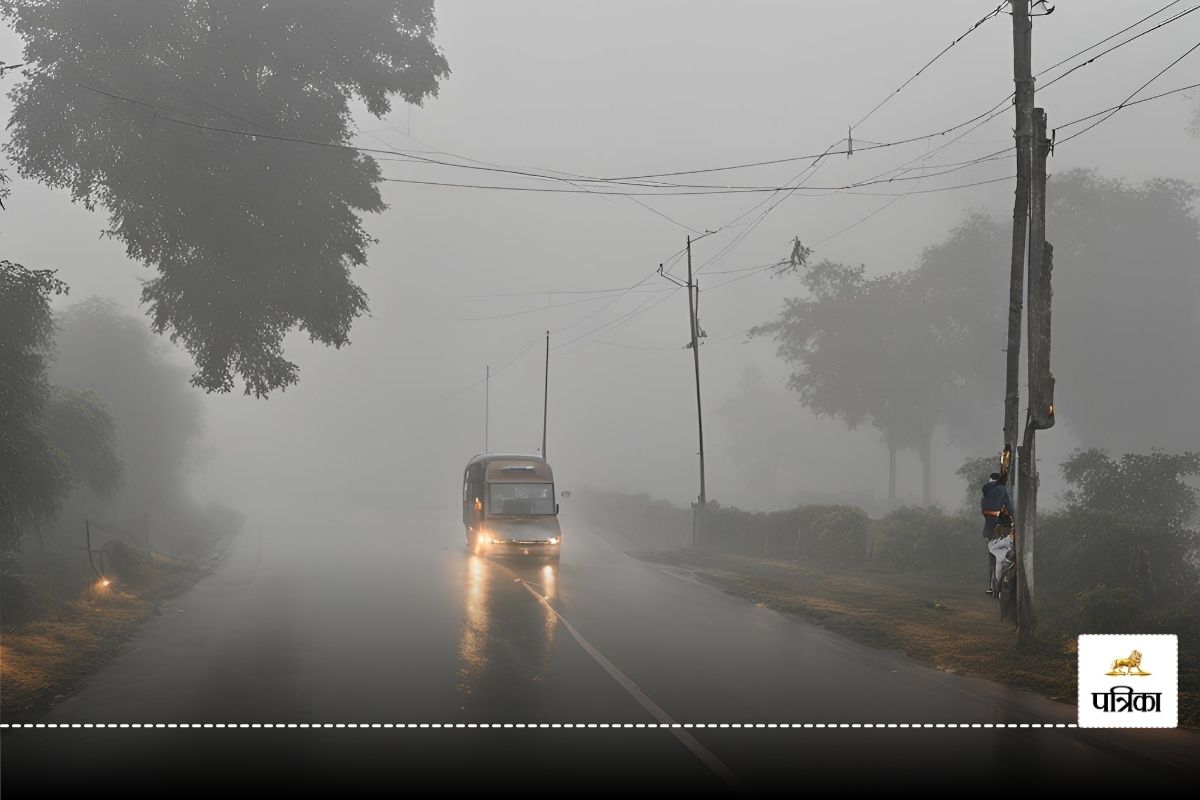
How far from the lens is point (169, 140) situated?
24.3 meters

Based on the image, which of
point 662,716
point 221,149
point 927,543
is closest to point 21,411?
point 221,149

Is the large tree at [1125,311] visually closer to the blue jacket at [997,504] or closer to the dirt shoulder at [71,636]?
the blue jacket at [997,504]

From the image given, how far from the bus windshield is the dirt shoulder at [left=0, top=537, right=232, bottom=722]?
9.02 m

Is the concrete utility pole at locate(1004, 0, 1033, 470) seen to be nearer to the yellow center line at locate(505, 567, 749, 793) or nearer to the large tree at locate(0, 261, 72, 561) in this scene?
the yellow center line at locate(505, 567, 749, 793)

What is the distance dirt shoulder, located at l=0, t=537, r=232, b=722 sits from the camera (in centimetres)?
1084

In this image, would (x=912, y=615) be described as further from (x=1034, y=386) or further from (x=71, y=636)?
(x=71, y=636)

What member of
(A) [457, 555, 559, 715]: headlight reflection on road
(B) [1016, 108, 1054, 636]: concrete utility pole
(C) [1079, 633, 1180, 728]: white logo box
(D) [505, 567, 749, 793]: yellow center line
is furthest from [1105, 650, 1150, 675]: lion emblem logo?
(A) [457, 555, 559, 715]: headlight reflection on road

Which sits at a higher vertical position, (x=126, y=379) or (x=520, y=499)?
(x=126, y=379)

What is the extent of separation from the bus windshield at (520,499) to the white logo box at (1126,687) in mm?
21052

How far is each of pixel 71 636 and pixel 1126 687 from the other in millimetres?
13543

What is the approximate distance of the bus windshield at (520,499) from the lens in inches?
1227

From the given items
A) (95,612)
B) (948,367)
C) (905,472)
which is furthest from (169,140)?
(905,472)

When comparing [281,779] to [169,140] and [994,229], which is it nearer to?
[169,140]

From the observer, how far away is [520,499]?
31422 millimetres
